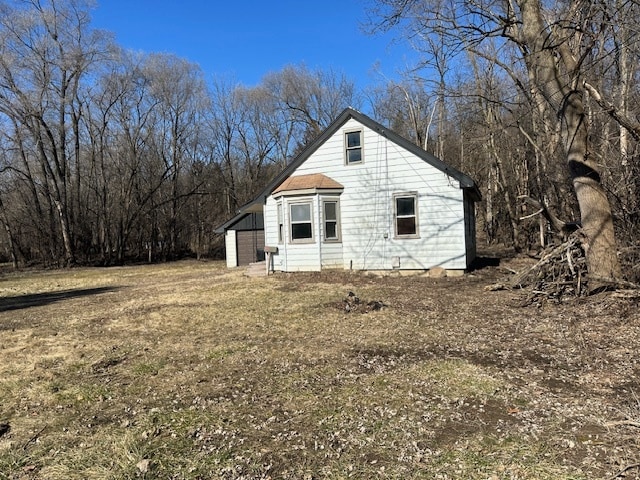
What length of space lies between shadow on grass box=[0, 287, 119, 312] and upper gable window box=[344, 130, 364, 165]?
932cm

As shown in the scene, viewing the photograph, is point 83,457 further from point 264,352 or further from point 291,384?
point 264,352

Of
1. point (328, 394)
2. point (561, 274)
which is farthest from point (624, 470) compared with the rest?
point (561, 274)

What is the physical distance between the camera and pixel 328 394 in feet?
14.6

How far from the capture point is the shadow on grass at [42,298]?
11.9 metres

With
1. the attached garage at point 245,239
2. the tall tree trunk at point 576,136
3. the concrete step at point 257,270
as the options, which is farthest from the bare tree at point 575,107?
the attached garage at point 245,239

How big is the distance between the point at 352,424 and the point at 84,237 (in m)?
30.5

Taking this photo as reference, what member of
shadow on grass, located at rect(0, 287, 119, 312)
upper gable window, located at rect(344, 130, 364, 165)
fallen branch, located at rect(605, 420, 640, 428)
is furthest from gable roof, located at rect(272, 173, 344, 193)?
fallen branch, located at rect(605, 420, 640, 428)

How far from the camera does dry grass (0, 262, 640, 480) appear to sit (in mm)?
3170

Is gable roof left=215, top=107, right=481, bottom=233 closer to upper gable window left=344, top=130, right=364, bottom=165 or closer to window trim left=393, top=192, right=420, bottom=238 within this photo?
upper gable window left=344, top=130, right=364, bottom=165

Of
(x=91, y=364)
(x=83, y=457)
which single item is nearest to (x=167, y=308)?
(x=91, y=364)

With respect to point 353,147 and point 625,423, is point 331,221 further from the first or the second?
point 625,423

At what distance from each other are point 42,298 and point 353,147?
440 inches

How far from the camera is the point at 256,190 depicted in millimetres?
38625

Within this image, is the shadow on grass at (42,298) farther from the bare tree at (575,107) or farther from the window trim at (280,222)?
the bare tree at (575,107)
